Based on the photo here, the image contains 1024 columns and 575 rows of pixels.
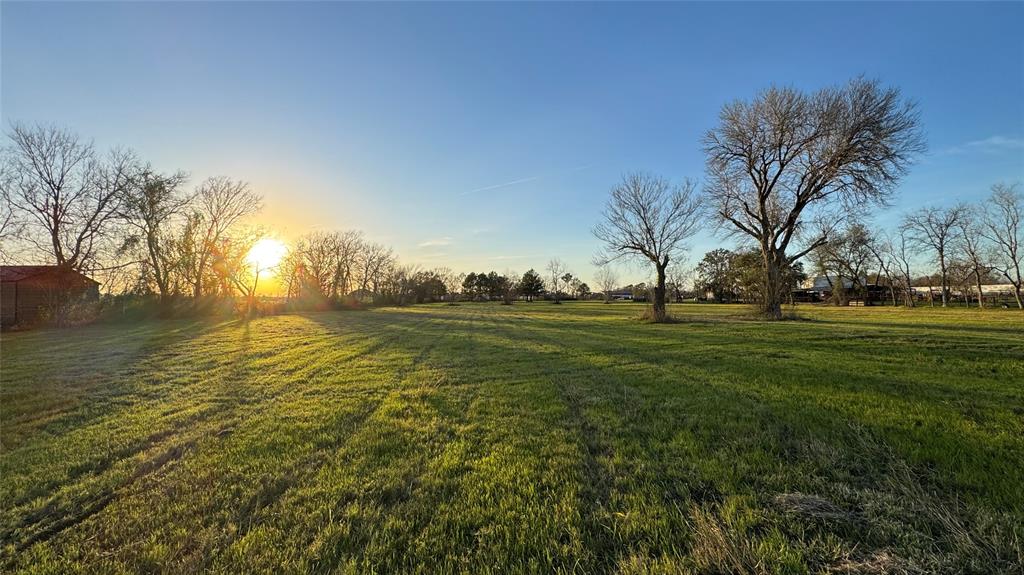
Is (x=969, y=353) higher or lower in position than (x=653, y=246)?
lower

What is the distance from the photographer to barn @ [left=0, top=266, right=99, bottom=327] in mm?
21438

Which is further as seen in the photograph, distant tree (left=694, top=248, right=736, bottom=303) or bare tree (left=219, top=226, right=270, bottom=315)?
distant tree (left=694, top=248, right=736, bottom=303)

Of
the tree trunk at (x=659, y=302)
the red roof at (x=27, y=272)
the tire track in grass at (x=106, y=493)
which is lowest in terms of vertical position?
the tire track in grass at (x=106, y=493)

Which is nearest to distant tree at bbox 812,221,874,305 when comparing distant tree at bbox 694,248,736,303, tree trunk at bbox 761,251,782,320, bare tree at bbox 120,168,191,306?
distant tree at bbox 694,248,736,303

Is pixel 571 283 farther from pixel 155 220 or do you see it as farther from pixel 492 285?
pixel 155 220

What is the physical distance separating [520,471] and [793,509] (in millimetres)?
2164

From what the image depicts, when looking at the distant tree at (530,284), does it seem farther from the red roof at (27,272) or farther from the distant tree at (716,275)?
the red roof at (27,272)

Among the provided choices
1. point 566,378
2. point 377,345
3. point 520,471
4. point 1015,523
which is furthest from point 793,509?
point 377,345

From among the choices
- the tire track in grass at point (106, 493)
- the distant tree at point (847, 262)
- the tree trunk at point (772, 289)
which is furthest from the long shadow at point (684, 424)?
the distant tree at point (847, 262)

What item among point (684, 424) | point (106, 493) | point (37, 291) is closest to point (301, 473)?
point (106, 493)

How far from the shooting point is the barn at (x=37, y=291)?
21.4 metres

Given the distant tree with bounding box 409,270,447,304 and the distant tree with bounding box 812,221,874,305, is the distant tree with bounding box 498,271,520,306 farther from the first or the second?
the distant tree with bounding box 812,221,874,305

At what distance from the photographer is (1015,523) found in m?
2.47

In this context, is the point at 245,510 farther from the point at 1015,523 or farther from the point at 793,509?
the point at 1015,523
